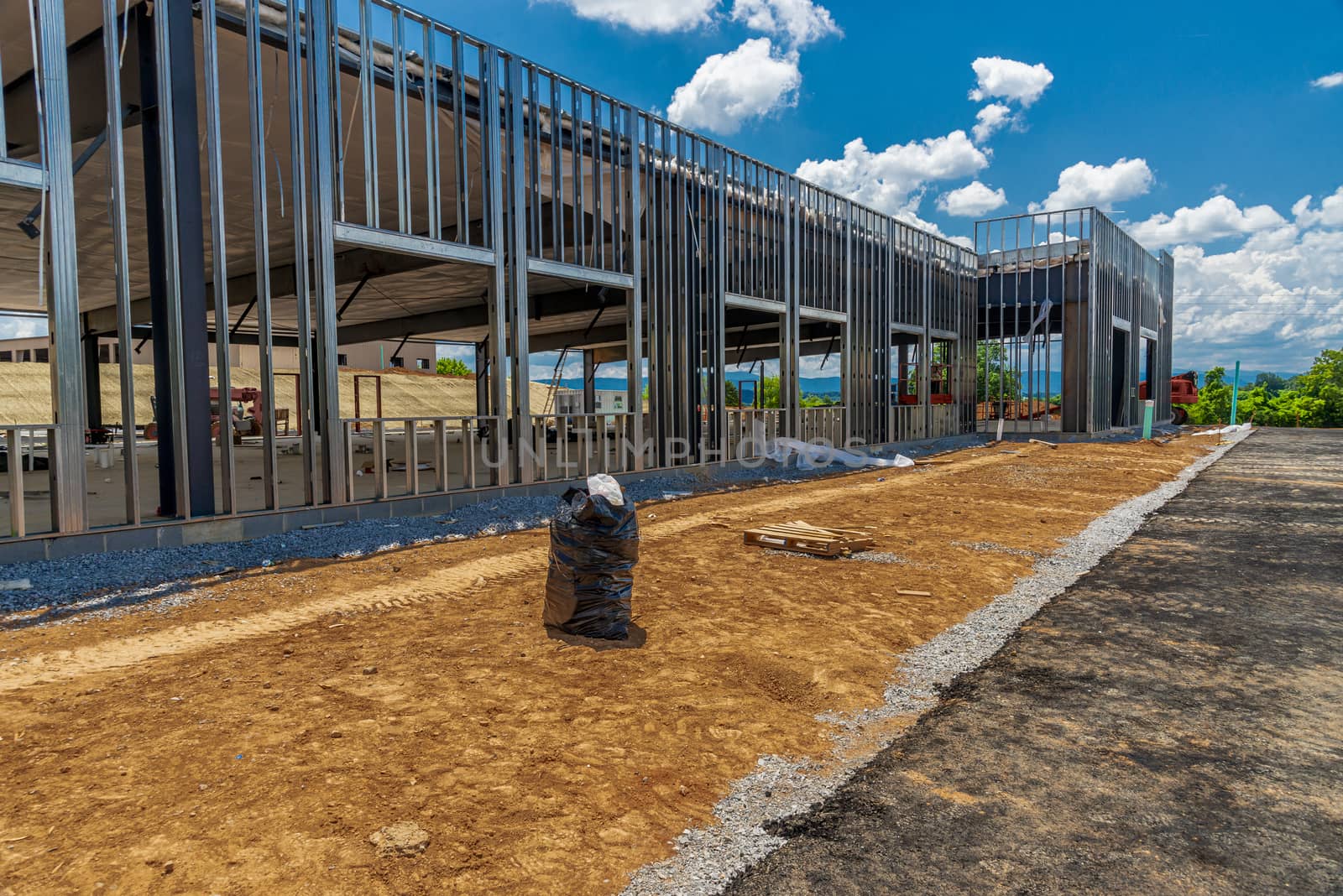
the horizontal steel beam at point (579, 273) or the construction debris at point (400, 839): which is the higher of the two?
the horizontal steel beam at point (579, 273)

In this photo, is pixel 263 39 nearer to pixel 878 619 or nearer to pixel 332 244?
pixel 332 244

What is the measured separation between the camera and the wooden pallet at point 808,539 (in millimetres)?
7980

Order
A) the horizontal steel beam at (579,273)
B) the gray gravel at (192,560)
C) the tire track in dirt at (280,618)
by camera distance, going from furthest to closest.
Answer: the horizontal steel beam at (579,273) → the gray gravel at (192,560) → the tire track in dirt at (280,618)

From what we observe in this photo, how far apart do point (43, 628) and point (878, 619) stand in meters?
6.40

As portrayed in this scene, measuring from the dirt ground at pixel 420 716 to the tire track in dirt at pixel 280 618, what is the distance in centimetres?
3

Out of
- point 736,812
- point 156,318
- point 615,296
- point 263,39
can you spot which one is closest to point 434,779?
point 736,812

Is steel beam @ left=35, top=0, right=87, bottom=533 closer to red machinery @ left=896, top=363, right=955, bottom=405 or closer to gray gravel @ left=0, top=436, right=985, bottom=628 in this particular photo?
gray gravel @ left=0, top=436, right=985, bottom=628

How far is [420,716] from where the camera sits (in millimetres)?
3910

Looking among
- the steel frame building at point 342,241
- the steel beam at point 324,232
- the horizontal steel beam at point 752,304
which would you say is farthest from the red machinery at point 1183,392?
the steel beam at point 324,232

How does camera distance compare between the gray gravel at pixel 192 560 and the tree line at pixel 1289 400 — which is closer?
the gray gravel at pixel 192 560

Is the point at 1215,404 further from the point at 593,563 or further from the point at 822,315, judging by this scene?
the point at 593,563

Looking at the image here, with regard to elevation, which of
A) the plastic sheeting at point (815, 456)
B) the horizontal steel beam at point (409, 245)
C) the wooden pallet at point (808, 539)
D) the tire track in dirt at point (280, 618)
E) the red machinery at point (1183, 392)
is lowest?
the tire track in dirt at point (280, 618)

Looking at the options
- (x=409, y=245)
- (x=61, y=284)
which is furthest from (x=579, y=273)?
(x=61, y=284)

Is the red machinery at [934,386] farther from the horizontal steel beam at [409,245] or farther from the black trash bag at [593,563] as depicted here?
the black trash bag at [593,563]
